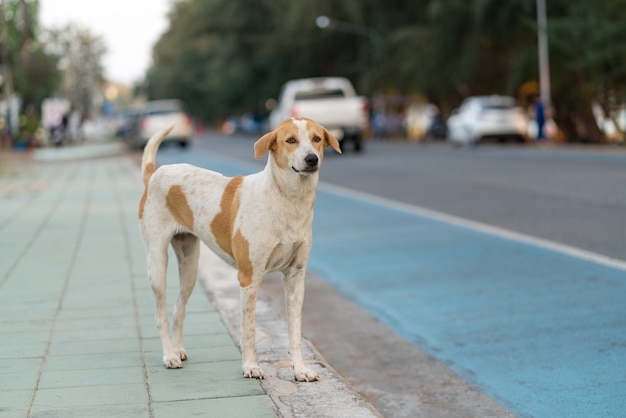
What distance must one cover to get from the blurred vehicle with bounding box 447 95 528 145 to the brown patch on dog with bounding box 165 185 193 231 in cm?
3322

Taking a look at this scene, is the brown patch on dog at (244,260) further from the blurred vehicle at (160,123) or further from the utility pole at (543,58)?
the blurred vehicle at (160,123)

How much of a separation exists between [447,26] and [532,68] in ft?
20.7

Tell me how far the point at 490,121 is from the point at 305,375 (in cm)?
3398

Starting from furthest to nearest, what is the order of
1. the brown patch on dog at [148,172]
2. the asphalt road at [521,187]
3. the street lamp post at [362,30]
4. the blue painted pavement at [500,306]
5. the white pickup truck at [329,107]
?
the street lamp post at [362,30] < the white pickup truck at [329,107] < the asphalt road at [521,187] < the brown patch on dog at [148,172] < the blue painted pavement at [500,306]

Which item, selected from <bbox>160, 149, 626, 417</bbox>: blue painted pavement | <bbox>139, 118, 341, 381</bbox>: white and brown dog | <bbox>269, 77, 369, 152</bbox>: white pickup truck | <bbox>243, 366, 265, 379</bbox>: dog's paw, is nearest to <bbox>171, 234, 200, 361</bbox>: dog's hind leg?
<bbox>139, 118, 341, 381</bbox>: white and brown dog

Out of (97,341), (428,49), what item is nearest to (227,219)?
(97,341)

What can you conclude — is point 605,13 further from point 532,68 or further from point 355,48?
point 355,48

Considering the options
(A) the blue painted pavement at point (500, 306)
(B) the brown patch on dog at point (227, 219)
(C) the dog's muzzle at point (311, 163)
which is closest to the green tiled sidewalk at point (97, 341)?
(B) the brown patch on dog at point (227, 219)

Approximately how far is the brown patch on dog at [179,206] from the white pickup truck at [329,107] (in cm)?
2767

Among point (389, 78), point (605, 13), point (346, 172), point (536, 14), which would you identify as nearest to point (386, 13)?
point (389, 78)

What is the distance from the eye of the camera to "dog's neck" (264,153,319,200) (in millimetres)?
5398

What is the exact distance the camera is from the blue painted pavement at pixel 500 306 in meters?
5.89

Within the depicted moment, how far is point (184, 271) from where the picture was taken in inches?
243

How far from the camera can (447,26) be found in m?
46.6
